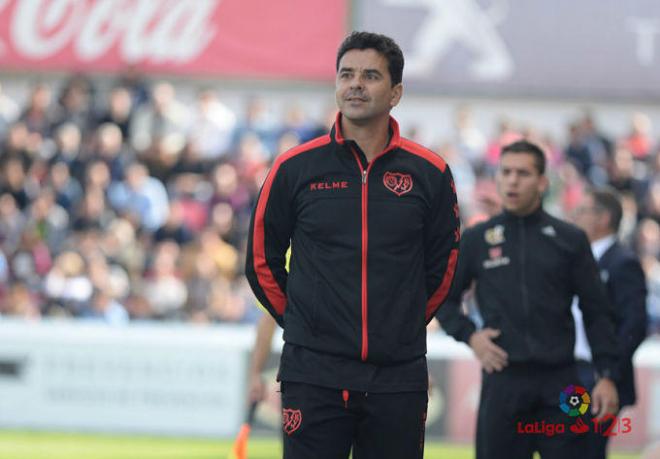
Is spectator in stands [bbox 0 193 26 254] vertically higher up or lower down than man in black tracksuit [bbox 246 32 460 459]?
higher up

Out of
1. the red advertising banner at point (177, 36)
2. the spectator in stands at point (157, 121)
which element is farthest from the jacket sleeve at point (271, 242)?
the red advertising banner at point (177, 36)

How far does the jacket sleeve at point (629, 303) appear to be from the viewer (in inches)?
300

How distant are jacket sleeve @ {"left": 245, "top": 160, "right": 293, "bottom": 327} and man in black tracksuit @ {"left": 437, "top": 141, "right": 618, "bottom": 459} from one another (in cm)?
150

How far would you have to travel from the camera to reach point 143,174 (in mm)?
18609

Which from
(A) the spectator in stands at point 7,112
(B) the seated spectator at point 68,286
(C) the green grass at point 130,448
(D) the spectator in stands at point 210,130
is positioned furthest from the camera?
(A) the spectator in stands at point 7,112

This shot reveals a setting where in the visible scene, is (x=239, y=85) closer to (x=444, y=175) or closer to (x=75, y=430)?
(x=75, y=430)

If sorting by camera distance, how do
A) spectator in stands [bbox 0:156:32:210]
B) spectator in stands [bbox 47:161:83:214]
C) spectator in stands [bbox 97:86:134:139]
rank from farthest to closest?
spectator in stands [bbox 97:86:134:139] < spectator in stands [bbox 0:156:32:210] < spectator in stands [bbox 47:161:83:214]

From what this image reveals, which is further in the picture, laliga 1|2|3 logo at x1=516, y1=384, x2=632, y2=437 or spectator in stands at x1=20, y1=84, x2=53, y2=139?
spectator in stands at x1=20, y1=84, x2=53, y2=139

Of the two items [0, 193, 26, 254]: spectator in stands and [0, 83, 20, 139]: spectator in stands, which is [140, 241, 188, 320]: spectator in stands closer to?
[0, 193, 26, 254]: spectator in stands

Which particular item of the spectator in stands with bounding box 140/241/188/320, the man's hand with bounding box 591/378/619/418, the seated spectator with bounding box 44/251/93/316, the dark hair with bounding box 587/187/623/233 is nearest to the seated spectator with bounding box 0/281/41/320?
the seated spectator with bounding box 44/251/93/316

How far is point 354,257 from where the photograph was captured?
526cm

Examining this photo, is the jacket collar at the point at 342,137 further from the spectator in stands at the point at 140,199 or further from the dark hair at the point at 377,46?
the spectator in stands at the point at 140,199

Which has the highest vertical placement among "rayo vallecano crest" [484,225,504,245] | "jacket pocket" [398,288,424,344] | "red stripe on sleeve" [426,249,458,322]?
"rayo vallecano crest" [484,225,504,245]

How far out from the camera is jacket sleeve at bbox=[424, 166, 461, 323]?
552cm
